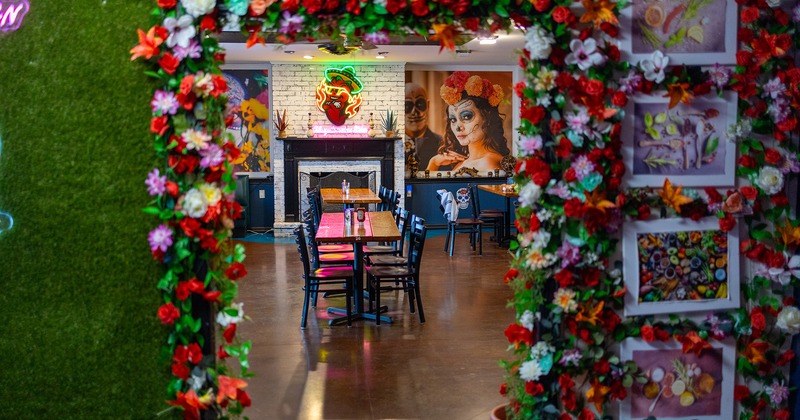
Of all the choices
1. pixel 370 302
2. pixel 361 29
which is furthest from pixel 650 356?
pixel 370 302

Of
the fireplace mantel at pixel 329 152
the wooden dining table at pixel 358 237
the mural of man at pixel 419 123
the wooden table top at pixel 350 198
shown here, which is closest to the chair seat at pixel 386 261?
the wooden dining table at pixel 358 237

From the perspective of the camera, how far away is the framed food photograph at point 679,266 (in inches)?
153

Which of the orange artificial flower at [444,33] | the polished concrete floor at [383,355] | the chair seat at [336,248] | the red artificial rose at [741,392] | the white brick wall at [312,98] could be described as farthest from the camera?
the white brick wall at [312,98]

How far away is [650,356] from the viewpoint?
3.97m

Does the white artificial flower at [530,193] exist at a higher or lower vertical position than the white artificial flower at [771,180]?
lower

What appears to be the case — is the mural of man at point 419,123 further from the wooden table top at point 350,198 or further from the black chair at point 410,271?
the black chair at point 410,271

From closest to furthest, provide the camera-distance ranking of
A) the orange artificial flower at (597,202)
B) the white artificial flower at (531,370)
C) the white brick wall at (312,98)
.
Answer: the orange artificial flower at (597,202) < the white artificial flower at (531,370) < the white brick wall at (312,98)

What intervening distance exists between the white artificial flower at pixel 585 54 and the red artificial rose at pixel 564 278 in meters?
0.95

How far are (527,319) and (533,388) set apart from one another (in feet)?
1.10

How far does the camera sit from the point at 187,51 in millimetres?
3492

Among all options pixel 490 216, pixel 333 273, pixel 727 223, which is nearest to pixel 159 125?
pixel 727 223

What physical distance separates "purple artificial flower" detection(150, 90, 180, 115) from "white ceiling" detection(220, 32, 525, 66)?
7335 mm

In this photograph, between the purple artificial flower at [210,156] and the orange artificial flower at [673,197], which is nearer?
the purple artificial flower at [210,156]

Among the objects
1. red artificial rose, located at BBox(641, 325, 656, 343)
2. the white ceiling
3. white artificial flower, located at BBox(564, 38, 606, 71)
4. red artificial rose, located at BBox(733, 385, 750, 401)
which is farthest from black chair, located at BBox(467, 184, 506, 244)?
white artificial flower, located at BBox(564, 38, 606, 71)
